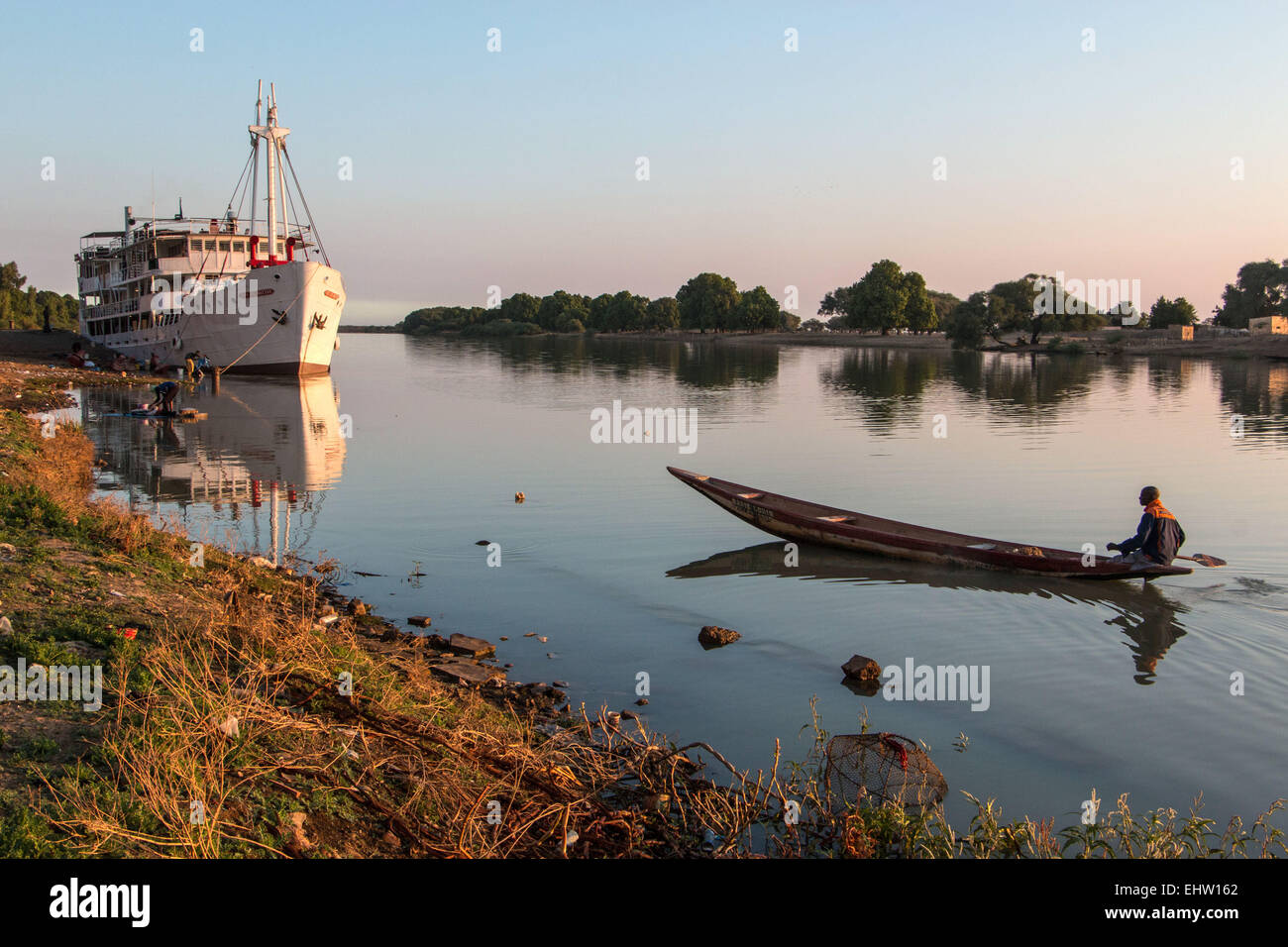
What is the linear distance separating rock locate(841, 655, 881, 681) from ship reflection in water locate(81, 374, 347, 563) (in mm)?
9579

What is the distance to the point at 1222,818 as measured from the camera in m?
7.93

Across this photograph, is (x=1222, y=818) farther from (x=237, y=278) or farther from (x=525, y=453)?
(x=237, y=278)

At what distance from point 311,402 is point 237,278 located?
55.2 ft

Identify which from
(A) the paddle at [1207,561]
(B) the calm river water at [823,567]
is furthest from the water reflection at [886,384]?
(A) the paddle at [1207,561]

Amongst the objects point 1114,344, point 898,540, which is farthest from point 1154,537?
point 1114,344

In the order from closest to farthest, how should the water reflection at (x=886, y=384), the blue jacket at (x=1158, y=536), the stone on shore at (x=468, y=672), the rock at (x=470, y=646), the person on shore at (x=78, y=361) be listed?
the stone on shore at (x=468, y=672) < the rock at (x=470, y=646) < the blue jacket at (x=1158, y=536) < the water reflection at (x=886, y=384) < the person on shore at (x=78, y=361)

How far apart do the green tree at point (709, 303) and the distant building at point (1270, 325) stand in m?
95.4

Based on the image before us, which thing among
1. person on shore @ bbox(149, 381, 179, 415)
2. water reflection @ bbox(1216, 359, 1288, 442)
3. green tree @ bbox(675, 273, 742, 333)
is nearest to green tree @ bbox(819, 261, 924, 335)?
green tree @ bbox(675, 273, 742, 333)

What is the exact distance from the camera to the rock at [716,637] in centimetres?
1213

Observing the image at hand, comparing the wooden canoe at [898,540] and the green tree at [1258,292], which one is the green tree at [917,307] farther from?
the wooden canoe at [898,540]

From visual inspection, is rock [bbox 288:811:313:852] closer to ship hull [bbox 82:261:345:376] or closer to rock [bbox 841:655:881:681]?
rock [bbox 841:655:881:681]

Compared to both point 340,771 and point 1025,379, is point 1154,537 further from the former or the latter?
point 1025,379
